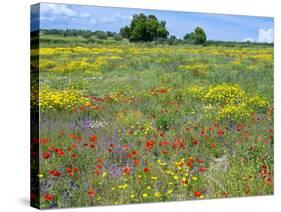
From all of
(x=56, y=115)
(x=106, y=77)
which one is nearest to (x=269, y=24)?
(x=106, y=77)

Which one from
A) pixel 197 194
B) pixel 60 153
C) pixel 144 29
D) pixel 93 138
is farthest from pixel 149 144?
pixel 144 29

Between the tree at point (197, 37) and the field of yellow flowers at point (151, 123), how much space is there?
138mm

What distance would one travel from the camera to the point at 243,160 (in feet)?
39.1

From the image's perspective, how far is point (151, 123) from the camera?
1141 cm

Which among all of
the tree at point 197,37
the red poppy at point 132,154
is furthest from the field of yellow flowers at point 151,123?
the tree at point 197,37

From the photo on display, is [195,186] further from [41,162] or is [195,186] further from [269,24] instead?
[269,24]

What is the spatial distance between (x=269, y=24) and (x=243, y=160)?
8.91 ft

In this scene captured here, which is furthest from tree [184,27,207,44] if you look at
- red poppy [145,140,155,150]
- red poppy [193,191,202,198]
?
red poppy [193,191,202,198]

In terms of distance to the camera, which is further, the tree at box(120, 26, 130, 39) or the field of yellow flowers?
the tree at box(120, 26, 130, 39)

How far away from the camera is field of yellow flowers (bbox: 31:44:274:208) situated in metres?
10.5

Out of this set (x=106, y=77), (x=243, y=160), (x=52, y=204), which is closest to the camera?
(x=52, y=204)

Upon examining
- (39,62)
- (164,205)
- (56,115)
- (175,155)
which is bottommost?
(164,205)

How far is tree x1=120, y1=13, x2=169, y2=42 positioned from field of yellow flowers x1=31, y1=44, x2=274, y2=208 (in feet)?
0.57

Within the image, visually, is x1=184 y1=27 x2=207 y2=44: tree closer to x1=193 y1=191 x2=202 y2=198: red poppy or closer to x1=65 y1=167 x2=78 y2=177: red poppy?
x1=193 y1=191 x2=202 y2=198: red poppy
